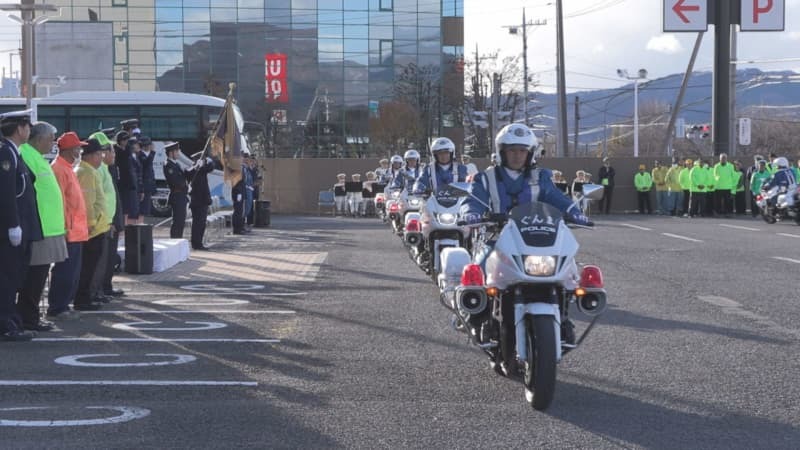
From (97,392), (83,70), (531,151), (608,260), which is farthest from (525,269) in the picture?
(83,70)

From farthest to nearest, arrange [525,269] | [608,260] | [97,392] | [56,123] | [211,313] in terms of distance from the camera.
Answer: [56,123] → [608,260] → [211,313] → [97,392] → [525,269]

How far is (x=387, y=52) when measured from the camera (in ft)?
208

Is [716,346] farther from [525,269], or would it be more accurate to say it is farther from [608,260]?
[608,260]

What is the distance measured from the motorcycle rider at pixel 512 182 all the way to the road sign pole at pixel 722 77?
3645 centimetres

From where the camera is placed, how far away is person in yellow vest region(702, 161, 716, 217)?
1465 inches

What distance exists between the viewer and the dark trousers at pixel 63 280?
11391 millimetres

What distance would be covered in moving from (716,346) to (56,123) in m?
32.4

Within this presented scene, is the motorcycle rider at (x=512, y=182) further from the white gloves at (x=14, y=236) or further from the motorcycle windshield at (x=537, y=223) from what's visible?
the white gloves at (x=14, y=236)

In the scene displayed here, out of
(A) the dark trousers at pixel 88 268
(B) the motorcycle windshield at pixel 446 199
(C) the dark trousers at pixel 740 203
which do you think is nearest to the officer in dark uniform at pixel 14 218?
(A) the dark trousers at pixel 88 268

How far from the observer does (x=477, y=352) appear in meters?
9.36

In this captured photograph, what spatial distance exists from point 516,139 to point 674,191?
32214mm

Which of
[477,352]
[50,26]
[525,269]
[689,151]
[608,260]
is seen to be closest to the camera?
[525,269]

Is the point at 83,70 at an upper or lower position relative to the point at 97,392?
upper

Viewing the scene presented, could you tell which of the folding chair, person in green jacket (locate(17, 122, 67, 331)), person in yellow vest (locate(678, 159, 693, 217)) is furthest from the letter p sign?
person in green jacket (locate(17, 122, 67, 331))
